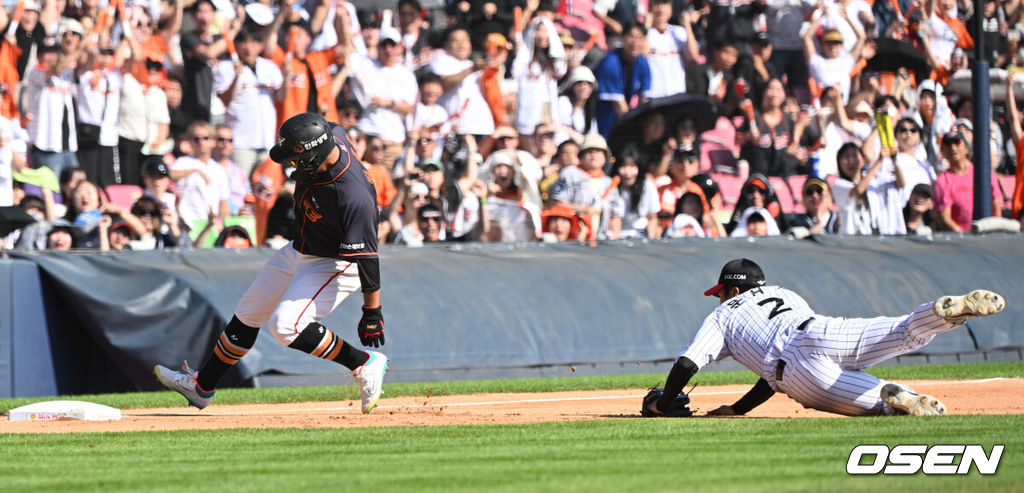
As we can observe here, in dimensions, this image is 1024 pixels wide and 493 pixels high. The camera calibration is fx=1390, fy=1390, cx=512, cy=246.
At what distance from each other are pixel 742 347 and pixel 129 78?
8846mm

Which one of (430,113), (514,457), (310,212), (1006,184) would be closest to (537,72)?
(430,113)

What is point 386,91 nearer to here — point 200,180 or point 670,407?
point 200,180

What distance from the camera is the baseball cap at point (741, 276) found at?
8375mm

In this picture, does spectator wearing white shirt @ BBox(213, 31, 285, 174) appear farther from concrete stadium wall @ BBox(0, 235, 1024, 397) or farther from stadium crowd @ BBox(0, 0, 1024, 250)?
concrete stadium wall @ BBox(0, 235, 1024, 397)

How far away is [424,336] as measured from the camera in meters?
12.5

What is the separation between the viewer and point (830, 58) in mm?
18250

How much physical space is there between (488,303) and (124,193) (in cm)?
397

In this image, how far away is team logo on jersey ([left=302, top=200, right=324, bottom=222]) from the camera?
27.6 feet

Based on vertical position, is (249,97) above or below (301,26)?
below

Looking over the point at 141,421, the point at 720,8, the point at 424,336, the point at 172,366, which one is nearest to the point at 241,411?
the point at 141,421

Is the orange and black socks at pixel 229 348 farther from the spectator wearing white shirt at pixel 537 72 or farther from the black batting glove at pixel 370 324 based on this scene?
the spectator wearing white shirt at pixel 537 72

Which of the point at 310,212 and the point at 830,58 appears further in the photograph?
the point at 830,58

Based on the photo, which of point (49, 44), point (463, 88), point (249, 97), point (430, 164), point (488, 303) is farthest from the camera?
point (463, 88)

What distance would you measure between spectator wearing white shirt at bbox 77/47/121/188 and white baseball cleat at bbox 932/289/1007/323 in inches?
369
